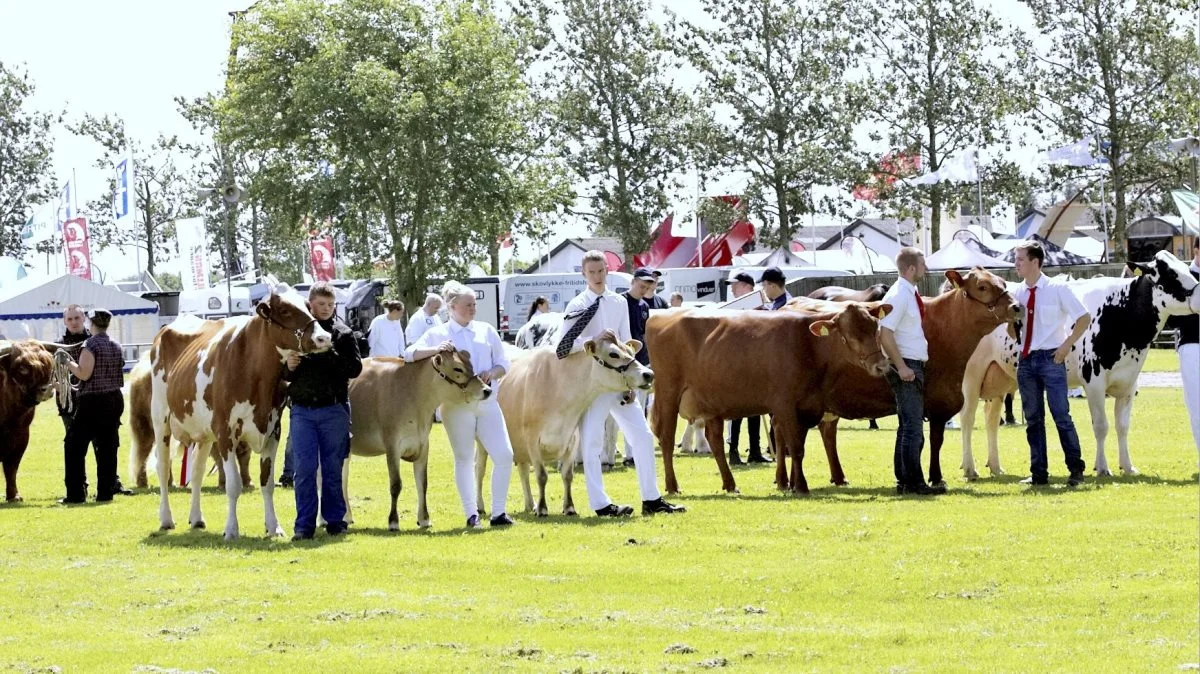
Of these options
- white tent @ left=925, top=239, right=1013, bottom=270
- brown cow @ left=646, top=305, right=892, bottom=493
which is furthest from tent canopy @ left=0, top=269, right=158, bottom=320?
brown cow @ left=646, top=305, right=892, bottom=493

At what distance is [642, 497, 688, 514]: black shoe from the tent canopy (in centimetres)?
3663

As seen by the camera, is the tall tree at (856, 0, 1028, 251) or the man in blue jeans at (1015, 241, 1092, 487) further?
the tall tree at (856, 0, 1028, 251)

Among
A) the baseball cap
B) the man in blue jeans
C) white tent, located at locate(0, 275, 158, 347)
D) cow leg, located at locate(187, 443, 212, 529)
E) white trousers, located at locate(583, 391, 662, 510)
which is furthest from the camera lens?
white tent, located at locate(0, 275, 158, 347)

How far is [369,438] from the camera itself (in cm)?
1355

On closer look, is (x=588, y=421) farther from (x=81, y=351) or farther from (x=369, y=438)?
(x=81, y=351)

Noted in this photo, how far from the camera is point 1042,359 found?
1513 cm

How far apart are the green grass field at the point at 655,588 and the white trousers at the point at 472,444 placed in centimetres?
35

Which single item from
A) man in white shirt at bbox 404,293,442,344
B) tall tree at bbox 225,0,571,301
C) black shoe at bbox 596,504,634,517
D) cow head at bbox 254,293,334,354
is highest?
tall tree at bbox 225,0,571,301

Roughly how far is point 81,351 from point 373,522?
4671 mm

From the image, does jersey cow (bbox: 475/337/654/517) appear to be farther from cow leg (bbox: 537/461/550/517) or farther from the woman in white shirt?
the woman in white shirt

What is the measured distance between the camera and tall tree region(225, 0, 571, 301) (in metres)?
55.1

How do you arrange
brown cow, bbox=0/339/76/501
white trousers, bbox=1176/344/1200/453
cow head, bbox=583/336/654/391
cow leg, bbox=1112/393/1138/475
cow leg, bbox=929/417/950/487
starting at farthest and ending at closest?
brown cow, bbox=0/339/76/501, cow leg, bbox=1112/393/1138/475, cow leg, bbox=929/417/950/487, cow head, bbox=583/336/654/391, white trousers, bbox=1176/344/1200/453

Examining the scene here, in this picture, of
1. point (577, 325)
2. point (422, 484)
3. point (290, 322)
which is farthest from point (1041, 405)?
point (290, 322)

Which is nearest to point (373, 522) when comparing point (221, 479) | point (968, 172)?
point (221, 479)
